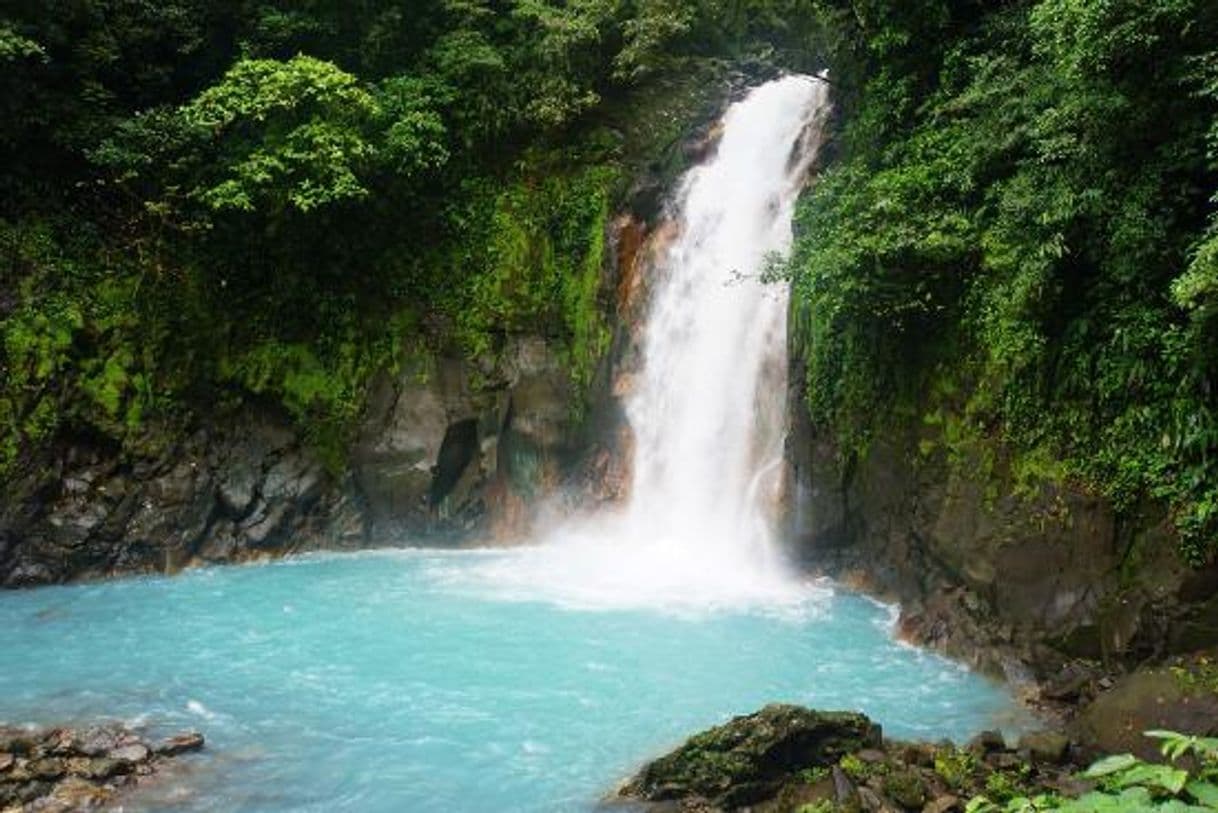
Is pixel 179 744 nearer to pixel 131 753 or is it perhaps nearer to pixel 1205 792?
pixel 131 753

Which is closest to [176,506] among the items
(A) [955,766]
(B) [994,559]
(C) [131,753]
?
(C) [131,753]

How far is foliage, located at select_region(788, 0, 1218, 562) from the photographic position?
7.43 metres

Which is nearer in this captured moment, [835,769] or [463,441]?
[835,769]

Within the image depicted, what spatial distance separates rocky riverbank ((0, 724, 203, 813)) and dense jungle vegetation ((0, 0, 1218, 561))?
6654mm

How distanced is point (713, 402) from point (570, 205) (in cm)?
423

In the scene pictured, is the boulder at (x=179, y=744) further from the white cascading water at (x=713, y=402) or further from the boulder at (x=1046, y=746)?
the boulder at (x=1046, y=746)

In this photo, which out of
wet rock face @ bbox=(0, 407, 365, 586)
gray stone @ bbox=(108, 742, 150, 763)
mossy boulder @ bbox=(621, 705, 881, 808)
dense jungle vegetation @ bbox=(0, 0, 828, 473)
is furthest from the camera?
dense jungle vegetation @ bbox=(0, 0, 828, 473)

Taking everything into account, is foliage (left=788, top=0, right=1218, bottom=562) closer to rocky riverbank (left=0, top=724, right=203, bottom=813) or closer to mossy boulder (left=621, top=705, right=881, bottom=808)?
mossy boulder (left=621, top=705, right=881, bottom=808)

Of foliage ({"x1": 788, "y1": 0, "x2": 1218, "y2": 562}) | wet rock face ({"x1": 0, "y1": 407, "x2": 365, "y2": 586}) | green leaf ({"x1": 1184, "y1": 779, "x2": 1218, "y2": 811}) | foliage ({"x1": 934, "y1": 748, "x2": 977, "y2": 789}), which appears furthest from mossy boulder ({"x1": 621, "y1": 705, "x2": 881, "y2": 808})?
wet rock face ({"x1": 0, "y1": 407, "x2": 365, "y2": 586})

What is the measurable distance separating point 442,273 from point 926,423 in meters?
8.49

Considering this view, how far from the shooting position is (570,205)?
15898 millimetres

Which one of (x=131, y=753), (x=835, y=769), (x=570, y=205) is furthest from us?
(x=570, y=205)

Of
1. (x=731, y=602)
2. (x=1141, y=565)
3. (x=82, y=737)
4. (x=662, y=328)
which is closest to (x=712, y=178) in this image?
(x=662, y=328)

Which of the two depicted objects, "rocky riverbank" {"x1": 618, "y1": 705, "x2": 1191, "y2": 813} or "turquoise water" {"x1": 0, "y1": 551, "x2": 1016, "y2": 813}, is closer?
"rocky riverbank" {"x1": 618, "y1": 705, "x2": 1191, "y2": 813}
